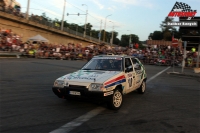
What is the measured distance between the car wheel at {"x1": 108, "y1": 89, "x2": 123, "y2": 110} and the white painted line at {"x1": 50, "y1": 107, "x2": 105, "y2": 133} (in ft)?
1.01

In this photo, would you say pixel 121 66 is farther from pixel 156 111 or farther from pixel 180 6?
pixel 180 6

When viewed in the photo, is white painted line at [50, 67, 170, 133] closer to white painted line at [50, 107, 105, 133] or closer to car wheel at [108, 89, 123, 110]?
white painted line at [50, 107, 105, 133]

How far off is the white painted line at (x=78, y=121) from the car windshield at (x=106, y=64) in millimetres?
1425

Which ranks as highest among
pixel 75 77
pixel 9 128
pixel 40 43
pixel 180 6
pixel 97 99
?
pixel 180 6

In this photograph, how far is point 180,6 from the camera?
2430 centimetres

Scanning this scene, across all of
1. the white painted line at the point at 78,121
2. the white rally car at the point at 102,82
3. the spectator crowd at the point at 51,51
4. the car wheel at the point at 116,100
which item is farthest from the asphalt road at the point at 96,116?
the spectator crowd at the point at 51,51

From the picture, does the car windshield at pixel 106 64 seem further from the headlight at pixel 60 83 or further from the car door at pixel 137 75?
the headlight at pixel 60 83

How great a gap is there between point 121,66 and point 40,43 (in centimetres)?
2515

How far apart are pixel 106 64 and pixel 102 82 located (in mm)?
1646

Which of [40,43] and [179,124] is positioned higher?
[40,43]

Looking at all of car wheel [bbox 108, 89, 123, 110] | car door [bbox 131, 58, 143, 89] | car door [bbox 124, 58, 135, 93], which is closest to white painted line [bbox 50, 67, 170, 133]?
car wheel [bbox 108, 89, 123, 110]

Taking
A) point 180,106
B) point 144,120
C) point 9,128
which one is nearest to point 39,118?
point 9,128

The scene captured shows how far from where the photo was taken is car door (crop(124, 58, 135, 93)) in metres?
7.00

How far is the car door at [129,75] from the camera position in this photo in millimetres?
7000
